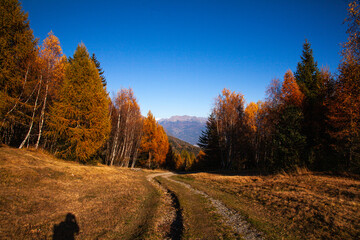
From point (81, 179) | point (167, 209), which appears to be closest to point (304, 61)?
point (167, 209)

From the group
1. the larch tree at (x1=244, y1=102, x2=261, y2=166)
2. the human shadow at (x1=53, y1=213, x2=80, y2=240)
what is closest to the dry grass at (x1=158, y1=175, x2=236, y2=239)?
the human shadow at (x1=53, y1=213, x2=80, y2=240)

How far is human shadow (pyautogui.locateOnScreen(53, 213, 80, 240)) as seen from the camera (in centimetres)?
539

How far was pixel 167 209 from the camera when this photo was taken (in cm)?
917

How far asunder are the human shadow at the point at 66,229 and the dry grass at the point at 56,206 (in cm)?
15

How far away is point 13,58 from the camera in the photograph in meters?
13.9

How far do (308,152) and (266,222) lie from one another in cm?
1553

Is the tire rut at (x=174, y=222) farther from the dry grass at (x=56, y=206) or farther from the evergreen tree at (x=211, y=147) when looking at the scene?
the evergreen tree at (x=211, y=147)

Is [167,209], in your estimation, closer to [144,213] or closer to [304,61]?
[144,213]

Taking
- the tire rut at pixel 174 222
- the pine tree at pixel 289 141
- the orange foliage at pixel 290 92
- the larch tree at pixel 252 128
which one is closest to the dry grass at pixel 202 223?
the tire rut at pixel 174 222

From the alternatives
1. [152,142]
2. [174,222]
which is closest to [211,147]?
[152,142]

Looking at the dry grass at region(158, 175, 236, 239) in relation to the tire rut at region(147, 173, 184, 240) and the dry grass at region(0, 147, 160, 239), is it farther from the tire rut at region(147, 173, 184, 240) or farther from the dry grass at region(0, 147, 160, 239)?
the dry grass at region(0, 147, 160, 239)

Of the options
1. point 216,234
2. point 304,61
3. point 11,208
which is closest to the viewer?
point 216,234

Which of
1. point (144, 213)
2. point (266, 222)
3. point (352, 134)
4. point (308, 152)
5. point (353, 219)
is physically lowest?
point (144, 213)

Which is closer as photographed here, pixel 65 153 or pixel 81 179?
pixel 81 179
